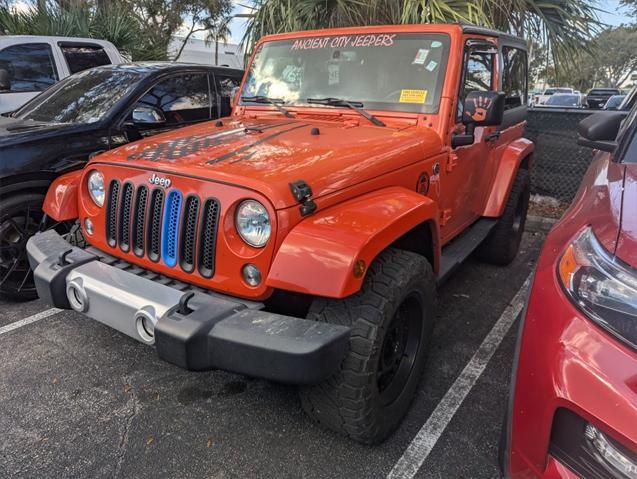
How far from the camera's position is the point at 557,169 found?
6258mm

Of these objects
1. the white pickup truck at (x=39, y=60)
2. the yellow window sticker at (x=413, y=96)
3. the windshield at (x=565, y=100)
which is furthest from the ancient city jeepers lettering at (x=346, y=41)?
the windshield at (x=565, y=100)

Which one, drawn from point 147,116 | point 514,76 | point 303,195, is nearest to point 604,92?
point 514,76

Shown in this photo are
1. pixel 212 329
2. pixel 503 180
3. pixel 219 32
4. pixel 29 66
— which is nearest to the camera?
pixel 212 329

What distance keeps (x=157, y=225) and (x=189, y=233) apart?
0.21 m

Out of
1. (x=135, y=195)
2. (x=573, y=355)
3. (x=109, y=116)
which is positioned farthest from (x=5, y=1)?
(x=573, y=355)

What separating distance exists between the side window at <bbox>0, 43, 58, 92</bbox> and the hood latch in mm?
5978

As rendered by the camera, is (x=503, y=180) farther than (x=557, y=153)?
No

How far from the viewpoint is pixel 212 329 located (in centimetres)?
181

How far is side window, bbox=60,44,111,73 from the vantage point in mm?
6668

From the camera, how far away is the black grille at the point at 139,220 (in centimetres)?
231

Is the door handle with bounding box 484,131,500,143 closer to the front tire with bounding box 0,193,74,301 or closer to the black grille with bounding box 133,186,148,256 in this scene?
the black grille with bounding box 133,186,148,256

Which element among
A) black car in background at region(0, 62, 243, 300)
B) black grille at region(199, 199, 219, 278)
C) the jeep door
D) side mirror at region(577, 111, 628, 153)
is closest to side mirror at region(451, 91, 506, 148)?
the jeep door

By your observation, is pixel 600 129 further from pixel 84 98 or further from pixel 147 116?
pixel 84 98

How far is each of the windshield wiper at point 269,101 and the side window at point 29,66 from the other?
4446mm
